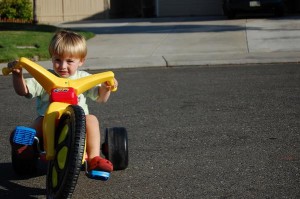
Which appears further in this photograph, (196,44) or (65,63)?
(196,44)

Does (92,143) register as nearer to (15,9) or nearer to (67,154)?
(67,154)

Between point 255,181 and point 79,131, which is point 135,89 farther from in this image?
point 79,131

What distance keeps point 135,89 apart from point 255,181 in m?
5.02

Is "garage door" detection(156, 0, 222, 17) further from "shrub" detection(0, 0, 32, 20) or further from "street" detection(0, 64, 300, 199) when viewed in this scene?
"street" detection(0, 64, 300, 199)

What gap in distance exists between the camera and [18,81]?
16.1 feet

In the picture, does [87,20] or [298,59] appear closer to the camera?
[298,59]

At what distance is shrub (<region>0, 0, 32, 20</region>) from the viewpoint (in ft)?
89.6

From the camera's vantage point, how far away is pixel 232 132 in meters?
6.70


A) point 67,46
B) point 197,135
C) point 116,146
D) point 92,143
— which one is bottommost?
point 197,135

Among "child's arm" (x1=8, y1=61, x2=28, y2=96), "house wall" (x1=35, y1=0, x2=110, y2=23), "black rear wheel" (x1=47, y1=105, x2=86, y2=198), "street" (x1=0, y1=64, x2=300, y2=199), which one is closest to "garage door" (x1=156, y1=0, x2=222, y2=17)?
"house wall" (x1=35, y1=0, x2=110, y2=23)

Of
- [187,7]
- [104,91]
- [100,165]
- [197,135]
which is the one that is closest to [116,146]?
[104,91]

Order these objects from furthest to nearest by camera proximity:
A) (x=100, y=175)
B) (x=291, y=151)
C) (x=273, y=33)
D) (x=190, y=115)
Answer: (x=273, y=33)
(x=190, y=115)
(x=291, y=151)
(x=100, y=175)

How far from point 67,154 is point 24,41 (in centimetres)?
1190

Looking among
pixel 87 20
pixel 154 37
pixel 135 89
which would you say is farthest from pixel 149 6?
pixel 135 89
